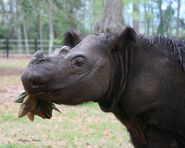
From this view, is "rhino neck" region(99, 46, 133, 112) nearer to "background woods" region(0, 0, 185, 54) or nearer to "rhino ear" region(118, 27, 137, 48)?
"rhino ear" region(118, 27, 137, 48)

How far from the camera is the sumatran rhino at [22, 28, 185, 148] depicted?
3.51m

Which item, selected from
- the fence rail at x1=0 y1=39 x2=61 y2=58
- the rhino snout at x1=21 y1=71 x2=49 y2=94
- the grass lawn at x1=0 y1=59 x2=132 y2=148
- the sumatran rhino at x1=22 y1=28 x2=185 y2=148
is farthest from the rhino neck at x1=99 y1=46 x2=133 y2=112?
the fence rail at x1=0 y1=39 x2=61 y2=58

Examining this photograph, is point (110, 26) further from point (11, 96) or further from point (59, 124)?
point (59, 124)

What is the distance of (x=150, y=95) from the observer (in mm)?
3584

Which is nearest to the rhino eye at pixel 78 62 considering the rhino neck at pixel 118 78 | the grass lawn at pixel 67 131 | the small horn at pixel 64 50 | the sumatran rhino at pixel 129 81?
the sumatran rhino at pixel 129 81

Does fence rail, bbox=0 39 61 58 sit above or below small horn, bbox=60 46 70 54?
below

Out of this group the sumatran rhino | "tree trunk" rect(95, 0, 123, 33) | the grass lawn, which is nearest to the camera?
the sumatran rhino

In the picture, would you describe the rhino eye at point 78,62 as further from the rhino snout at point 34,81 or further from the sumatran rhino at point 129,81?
the rhino snout at point 34,81

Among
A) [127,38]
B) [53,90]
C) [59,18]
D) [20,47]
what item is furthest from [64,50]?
[59,18]

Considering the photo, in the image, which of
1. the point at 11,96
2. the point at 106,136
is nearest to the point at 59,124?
the point at 106,136

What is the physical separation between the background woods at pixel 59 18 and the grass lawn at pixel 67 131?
563 centimetres

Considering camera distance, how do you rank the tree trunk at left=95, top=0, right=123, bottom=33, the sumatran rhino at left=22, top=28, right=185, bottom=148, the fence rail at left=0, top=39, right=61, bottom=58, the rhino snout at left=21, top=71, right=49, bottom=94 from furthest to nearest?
the fence rail at left=0, top=39, right=61, bottom=58 < the tree trunk at left=95, top=0, right=123, bottom=33 < the sumatran rhino at left=22, top=28, right=185, bottom=148 < the rhino snout at left=21, top=71, right=49, bottom=94

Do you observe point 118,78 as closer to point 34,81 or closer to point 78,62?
point 78,62

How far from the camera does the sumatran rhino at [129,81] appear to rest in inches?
138
